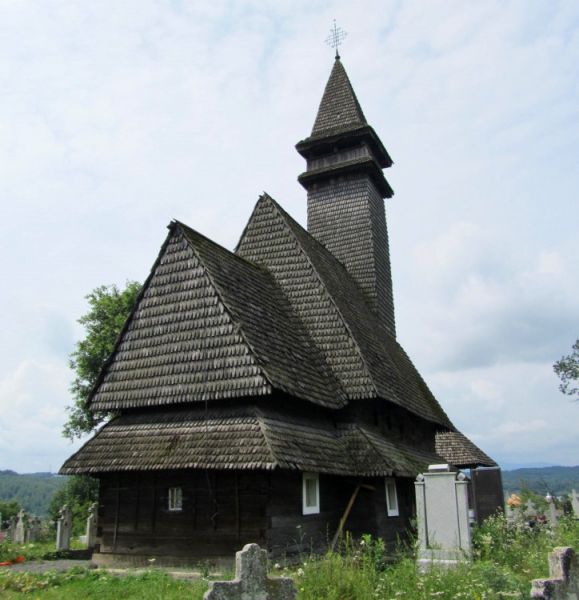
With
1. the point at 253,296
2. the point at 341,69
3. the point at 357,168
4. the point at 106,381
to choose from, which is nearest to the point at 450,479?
the point at 253,296

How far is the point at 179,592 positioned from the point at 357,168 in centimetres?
1928

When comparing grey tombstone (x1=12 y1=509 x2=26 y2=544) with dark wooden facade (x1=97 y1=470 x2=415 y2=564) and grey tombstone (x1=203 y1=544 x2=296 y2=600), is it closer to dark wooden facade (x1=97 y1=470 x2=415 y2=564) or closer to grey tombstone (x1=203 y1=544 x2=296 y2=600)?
dark wooden facade (x1=97 y1=470 x2=415 y2=564)

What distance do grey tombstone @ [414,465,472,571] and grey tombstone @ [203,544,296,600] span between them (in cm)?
511

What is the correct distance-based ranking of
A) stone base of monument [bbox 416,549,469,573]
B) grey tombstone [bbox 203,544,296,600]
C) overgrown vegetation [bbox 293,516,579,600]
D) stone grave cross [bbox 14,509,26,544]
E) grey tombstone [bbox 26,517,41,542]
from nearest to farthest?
grey tombstone [bbox 203,544,296,600], overgrown vegetation [bbox 293,516,579,600], stone base of monument [bbox 416,549,469,573], stone grave cross [bbox 14,509,26,544], grey tombstone [bbox 26,517,41,542]

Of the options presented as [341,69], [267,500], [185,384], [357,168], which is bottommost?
[267,500]

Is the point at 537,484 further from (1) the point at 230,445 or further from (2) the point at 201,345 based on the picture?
(2) the point at 201,345

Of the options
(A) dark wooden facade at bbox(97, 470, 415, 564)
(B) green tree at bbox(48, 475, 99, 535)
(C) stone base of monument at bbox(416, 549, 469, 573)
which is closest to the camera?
(C) stone base of monument at bbox(416, 549, 469, 573)

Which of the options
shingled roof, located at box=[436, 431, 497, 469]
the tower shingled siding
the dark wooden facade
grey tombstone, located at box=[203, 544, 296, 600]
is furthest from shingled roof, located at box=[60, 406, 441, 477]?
shingled roof, located at box=[436, 431, 497, 469]

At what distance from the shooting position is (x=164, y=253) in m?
14.8

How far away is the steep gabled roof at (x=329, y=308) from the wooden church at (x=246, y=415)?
0.05 m

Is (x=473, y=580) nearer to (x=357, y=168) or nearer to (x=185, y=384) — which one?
(x=185, y=384)

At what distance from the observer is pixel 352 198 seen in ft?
81.1

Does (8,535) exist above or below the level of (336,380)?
below

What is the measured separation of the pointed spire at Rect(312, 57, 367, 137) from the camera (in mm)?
26281
